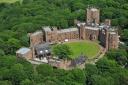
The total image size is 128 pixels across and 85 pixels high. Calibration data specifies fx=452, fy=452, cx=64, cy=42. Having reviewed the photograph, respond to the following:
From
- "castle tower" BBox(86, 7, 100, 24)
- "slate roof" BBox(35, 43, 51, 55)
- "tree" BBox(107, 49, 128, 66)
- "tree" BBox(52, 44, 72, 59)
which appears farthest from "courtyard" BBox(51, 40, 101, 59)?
"castle tower" BBox(86, 7, 100, 24)

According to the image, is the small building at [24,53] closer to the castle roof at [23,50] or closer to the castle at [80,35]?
the castle roof at [23,50]

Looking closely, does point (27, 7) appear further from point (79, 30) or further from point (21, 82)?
point (21, 82)

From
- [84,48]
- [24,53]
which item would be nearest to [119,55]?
[84,48]

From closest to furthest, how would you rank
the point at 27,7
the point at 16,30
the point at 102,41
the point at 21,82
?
the point at 21,82
the point at 102,41
the point at 16,30
the point at 27,7

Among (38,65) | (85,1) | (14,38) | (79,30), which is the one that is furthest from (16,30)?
(85,1)

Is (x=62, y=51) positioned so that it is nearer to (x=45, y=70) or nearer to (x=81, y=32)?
(x=45, y=70)

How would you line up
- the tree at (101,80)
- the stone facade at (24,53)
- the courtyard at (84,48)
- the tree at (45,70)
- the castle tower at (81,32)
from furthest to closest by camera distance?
the castle tower at (81,32)
the courtyard at (84,48)
the stone facade at (24,53)
the tree at (45,70)
the tree at (101,80)

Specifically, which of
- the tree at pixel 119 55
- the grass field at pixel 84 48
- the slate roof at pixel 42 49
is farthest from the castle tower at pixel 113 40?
the slate roof at pixel 42 49
